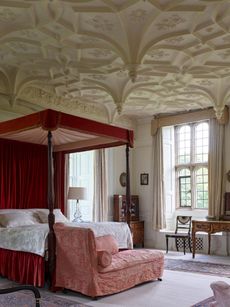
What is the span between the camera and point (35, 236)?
5465 millimetres

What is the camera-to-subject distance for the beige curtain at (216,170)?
8.84 m

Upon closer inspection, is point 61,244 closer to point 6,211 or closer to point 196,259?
point 6,211

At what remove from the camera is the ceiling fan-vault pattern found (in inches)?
190

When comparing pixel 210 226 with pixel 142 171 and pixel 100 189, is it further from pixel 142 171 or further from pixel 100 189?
pixel 142 171

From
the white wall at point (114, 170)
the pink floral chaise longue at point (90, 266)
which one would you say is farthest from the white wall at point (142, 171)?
the pink floral chaise longue at point (90, 266)

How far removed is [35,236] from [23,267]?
54 centimetres

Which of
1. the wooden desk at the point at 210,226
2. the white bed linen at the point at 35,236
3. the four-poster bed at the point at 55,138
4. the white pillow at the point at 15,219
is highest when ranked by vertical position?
the four-poster bed at the point at 55,138

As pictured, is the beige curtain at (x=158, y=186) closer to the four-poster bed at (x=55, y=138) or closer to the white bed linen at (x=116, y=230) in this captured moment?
the four-poster bed at (x=55, y=138)

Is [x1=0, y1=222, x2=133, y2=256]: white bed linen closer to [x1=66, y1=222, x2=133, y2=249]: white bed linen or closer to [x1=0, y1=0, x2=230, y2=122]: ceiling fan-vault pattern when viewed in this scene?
[x1=66, y1=222, x2=133, y2=249]: white bed linen

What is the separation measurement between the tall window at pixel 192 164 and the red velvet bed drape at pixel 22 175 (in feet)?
13.4

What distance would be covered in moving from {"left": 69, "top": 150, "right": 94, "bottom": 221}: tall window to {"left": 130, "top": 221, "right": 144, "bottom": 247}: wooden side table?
1.30 meters

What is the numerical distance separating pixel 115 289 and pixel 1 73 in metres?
4.67

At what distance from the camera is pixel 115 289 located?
5070 millimetres

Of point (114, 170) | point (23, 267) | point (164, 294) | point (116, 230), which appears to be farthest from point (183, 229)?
point (23, 267)
